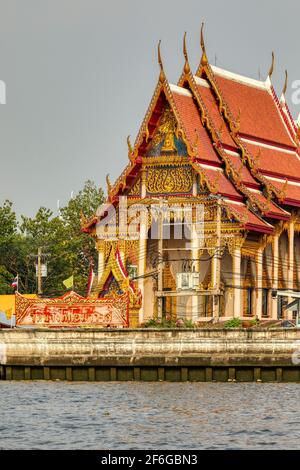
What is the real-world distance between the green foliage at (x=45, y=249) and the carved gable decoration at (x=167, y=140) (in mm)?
23220

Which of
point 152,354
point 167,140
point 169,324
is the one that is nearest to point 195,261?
point 167,140

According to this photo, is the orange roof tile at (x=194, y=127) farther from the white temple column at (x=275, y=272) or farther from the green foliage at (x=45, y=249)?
the green foliage at (x=45, y=249)

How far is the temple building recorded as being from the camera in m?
75.0

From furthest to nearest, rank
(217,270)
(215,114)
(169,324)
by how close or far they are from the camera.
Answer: (215,114) < (217,270) < (169,324)

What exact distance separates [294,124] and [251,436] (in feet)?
149

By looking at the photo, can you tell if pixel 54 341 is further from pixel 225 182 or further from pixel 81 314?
pixel 225 182

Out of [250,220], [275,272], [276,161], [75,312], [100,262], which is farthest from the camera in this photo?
[276,161]

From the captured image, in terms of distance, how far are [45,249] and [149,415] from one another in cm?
5240

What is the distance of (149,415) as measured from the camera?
48531 millimetres

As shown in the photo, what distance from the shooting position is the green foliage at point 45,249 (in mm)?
101812

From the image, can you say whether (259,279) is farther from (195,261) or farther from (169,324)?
(169,324)

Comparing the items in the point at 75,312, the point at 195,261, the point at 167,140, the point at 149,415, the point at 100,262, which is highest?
the point at 167,140

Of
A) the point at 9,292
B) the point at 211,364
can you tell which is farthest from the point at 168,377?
the point at 9,292

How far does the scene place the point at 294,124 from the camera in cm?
8688
